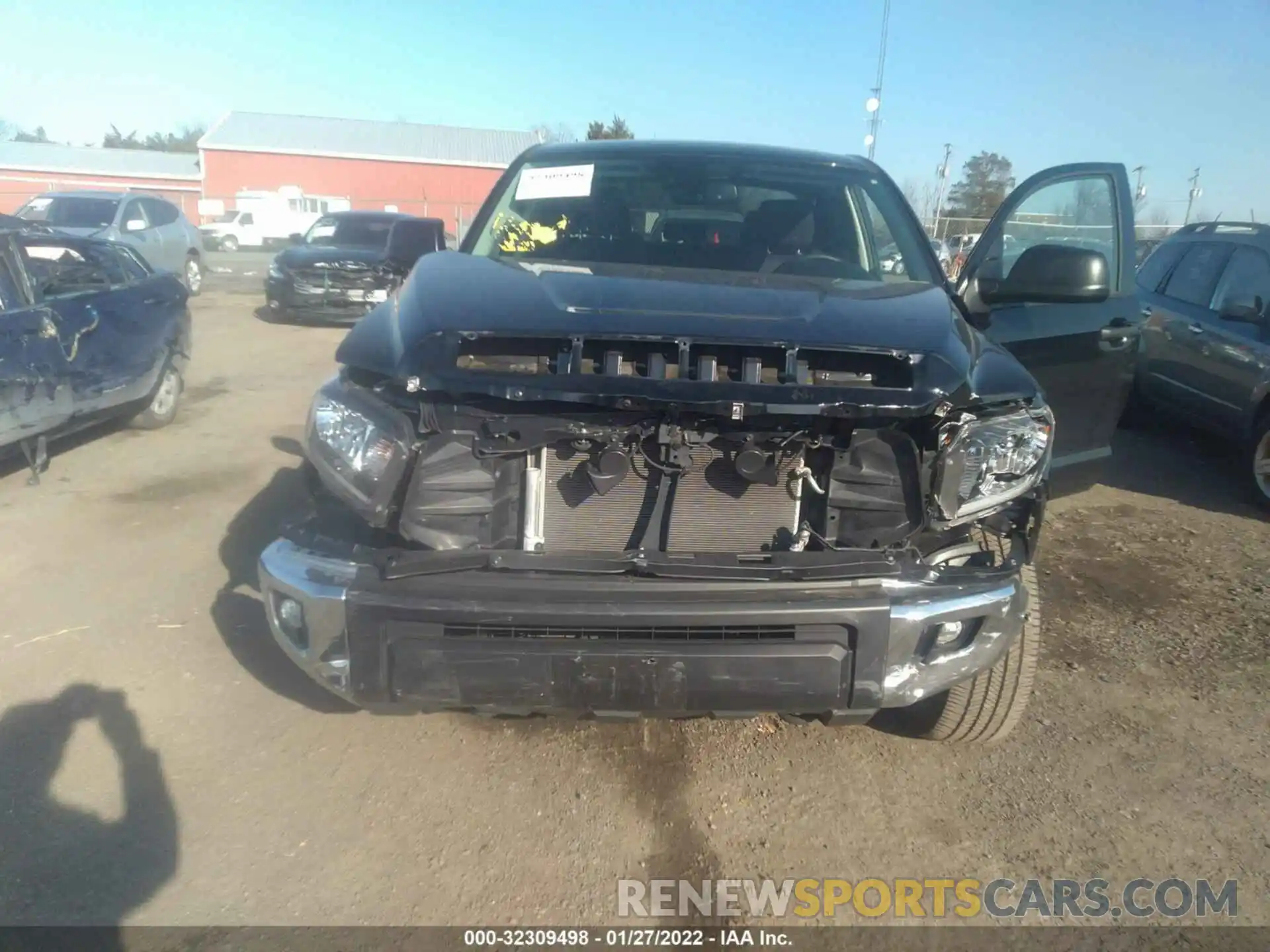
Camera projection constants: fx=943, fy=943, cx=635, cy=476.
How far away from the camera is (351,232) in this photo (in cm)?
1450

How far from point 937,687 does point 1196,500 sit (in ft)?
15.6

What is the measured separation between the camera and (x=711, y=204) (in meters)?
3.79

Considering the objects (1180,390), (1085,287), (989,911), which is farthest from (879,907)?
(1180,390)

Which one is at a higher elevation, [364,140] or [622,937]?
[364,140]

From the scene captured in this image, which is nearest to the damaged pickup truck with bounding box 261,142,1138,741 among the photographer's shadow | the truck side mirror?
the photographer's shadow

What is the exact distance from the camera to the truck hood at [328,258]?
41.8ft

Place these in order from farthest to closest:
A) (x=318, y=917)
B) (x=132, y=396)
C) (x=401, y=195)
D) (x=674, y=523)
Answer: (x=401, y=195), (x=132, y=396), (x=674, y=523), (x=318, y=917)

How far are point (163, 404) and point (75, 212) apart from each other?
31.6ft

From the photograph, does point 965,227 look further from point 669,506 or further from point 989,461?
point 669,506

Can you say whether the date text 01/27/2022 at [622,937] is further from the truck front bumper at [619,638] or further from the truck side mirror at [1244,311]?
the truck side mirror at [1244,311]

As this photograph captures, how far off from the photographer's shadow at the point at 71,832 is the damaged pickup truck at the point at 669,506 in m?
0.73

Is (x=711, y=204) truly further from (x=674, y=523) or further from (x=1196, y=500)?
(x=1196, y=500)

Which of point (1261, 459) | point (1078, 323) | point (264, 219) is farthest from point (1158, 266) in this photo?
point (264, 219)

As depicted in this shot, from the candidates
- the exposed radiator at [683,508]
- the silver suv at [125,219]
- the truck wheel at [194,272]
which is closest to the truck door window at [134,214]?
the silver suv at [125,219]
